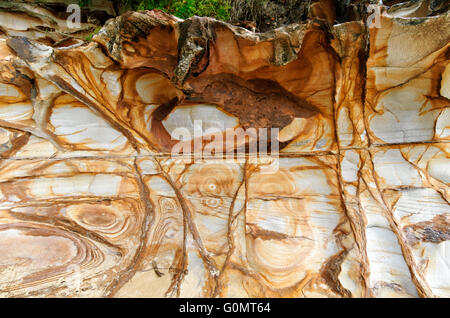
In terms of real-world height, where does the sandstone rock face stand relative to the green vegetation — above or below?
below

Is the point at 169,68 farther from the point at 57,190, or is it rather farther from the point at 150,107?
the point at 57,190

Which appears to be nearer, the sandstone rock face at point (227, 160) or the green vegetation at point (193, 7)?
the sandstone rock face at point (227, 160)

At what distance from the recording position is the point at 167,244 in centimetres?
209

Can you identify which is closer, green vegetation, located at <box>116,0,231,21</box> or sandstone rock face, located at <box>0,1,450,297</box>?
sandstone rock face, located at <box>0,1,450,297</box>

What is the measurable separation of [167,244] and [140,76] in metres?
1.62

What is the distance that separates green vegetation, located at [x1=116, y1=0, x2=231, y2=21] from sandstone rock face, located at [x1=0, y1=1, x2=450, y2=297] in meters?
1.68

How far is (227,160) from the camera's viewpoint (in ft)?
7.70

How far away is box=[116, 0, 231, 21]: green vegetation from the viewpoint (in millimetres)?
3225

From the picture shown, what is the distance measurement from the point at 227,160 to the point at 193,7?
2.41m

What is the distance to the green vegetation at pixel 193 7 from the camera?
3.22 m

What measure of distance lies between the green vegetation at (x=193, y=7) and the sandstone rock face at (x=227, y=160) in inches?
66.2
